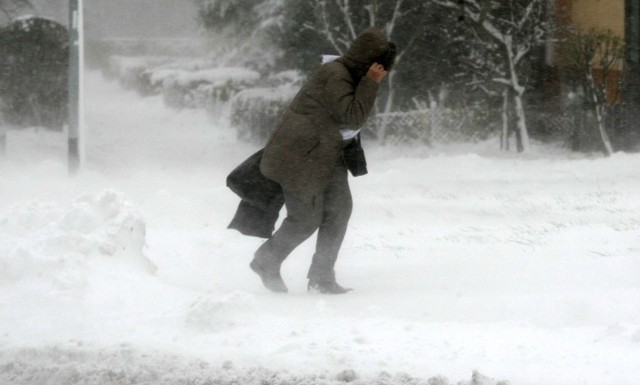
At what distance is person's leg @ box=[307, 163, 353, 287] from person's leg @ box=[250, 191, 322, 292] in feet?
0.21

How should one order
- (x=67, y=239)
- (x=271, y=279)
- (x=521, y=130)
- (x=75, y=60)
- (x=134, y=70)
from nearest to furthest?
1. (x=67, y=239)
2. (x=271, y=279)
3. (x=75, y=60)
4. (x=521, y=130)
5. (x=134, y=70)

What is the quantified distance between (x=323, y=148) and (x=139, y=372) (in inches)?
73.2

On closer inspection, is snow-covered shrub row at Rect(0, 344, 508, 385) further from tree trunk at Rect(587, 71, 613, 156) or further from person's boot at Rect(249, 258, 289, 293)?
tree trunk at Rect(587, 71, 613, 156)

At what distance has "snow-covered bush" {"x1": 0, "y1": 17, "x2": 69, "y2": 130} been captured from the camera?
1883 cm

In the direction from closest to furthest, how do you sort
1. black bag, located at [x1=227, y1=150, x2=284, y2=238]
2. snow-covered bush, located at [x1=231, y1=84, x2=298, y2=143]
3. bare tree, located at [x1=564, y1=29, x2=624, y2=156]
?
black bag, located at [x1=227, y1=150, x2=284, y2=238] → bare tree, located at [x1=564, y1=29, x2=624, y2=156] → snow-covered bush, located at [x1=231, y1=84, x2=298, y2=143]

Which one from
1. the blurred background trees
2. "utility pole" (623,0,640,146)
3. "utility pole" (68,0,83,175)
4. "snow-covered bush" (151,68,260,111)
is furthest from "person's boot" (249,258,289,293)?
"snow-covered bush" (151,68,260,111)

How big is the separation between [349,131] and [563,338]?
1.79 m

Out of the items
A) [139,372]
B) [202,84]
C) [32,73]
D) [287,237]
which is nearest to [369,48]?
[287,237]

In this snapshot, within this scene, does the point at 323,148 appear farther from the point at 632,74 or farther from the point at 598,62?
the point at 598,62

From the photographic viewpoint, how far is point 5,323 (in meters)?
4.79

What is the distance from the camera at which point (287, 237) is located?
569cm

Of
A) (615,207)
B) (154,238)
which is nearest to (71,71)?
(154,238)

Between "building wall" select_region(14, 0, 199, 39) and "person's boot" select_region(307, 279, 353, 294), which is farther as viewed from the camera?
"building wall" select_region(14, 0, 199, 39)

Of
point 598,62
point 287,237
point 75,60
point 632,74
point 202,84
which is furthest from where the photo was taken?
point 202,84
